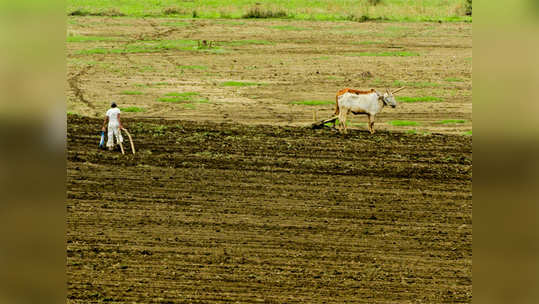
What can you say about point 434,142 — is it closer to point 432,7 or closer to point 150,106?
point 150,106

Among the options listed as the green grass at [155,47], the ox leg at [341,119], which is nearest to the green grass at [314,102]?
the ox leg at [341,119]

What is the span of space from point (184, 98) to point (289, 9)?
35.2 ft

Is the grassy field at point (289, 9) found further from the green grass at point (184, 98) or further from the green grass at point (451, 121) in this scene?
the green grass at point (451, 121)

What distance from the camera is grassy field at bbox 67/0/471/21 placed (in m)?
27.8

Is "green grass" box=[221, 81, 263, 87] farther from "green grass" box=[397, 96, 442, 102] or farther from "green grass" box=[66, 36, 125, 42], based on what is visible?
"green grass" box=[66, 36, 125, 42]

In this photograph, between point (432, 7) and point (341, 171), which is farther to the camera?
point (432, 7)

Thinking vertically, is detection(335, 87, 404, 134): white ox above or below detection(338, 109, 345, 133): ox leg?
above

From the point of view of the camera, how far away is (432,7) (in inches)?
1158

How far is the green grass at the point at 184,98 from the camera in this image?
19.9 m

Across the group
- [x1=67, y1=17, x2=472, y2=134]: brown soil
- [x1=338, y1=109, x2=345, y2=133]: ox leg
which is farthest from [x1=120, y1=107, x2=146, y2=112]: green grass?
[x1=338, y1=109, x2=345, y2=133]: ox leg

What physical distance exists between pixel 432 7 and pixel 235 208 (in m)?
19.8

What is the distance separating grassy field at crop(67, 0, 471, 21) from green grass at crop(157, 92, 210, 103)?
8330 millimetres

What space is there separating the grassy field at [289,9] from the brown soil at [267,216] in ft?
36.6
